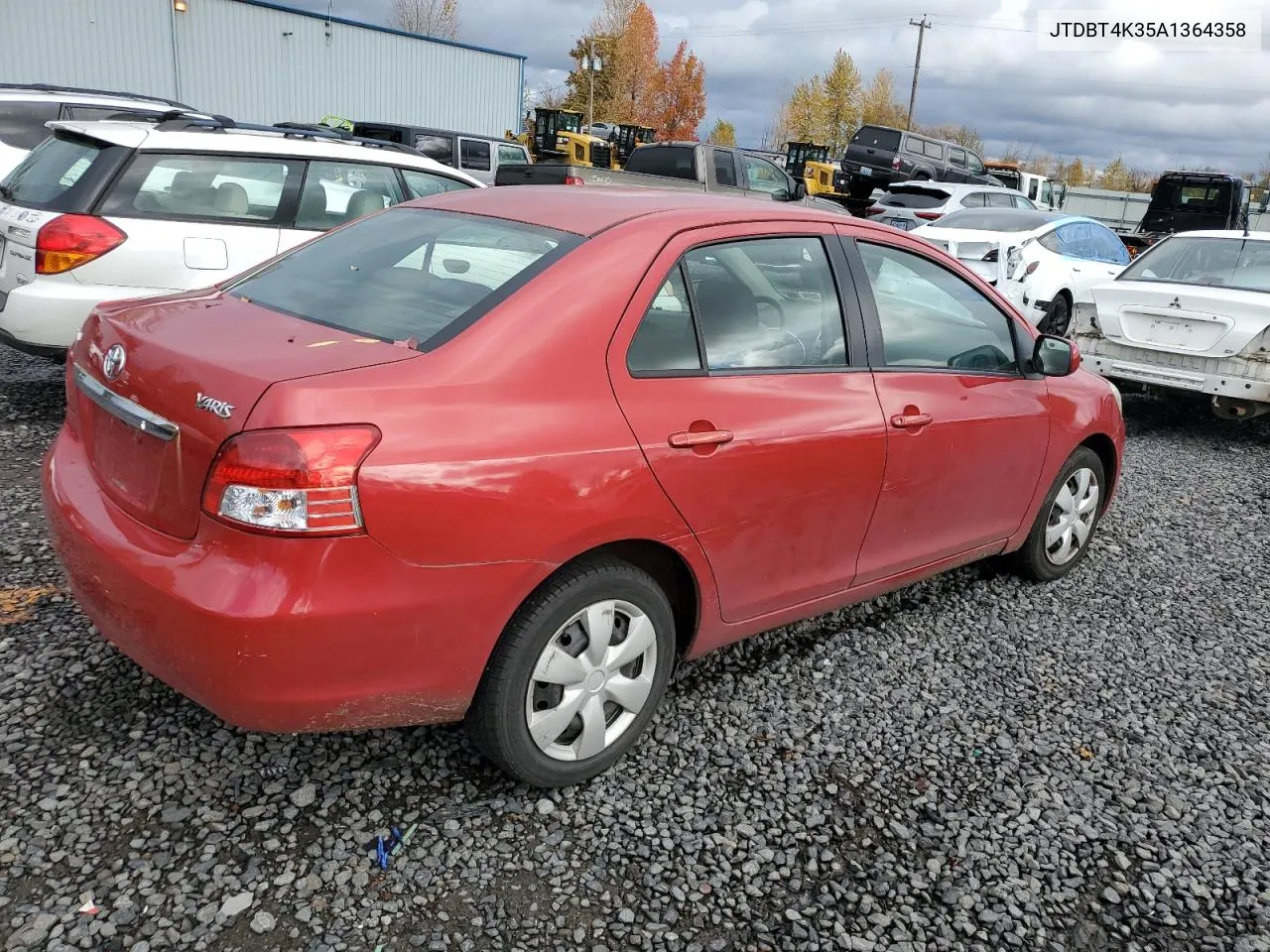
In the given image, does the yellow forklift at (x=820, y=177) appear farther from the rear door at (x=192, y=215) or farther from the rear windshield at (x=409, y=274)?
the rear windshield at (x=409, y=274)

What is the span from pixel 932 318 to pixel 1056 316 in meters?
7.95

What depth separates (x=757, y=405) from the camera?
2947mm

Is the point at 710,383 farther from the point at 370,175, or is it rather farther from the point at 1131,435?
the point at 1131,435

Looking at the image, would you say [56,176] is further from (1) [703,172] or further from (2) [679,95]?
(2) [679,95]

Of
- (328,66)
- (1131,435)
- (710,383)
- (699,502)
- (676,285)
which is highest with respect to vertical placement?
(328,66)

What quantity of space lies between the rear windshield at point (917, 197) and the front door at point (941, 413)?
14.1 meters

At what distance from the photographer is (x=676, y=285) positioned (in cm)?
288

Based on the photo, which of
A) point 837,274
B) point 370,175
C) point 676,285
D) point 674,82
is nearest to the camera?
point 676,285

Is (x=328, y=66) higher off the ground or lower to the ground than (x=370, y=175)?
higher

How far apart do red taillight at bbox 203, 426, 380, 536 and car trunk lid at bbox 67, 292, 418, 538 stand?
88 millimetres

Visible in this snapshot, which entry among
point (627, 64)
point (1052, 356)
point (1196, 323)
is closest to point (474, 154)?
point (1196, 323)

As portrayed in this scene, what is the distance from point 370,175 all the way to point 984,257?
6838 mm

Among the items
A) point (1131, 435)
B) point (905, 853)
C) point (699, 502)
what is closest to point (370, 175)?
point (699, 502)

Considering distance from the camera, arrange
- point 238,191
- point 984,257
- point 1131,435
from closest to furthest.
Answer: point 238,191
point 1131,435
point 984,257
